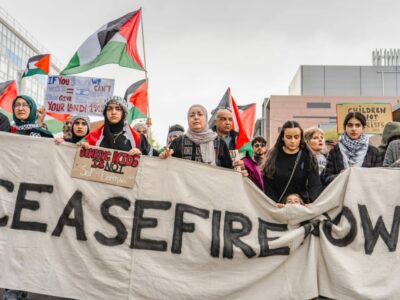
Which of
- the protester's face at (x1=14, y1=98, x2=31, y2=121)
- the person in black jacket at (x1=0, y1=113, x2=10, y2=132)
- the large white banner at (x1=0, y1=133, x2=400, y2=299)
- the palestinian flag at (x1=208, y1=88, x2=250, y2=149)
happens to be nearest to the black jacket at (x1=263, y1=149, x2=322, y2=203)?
the large white banner at (x1=0, y1=133, x2=400, y2=299)

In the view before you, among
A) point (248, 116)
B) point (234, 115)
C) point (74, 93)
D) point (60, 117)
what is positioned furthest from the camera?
point (248, 116)

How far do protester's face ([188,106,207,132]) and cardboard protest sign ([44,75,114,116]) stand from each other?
11.3 feet

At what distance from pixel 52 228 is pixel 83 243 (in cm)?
28

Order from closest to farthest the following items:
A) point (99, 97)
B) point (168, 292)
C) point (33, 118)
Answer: point (168, 292), point (33, 118), point (99, 97)

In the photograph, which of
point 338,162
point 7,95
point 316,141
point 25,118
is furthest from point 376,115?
point 25,118

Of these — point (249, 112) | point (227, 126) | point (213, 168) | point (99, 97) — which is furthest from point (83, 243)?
point (249, 112)

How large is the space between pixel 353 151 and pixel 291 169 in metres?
0.73

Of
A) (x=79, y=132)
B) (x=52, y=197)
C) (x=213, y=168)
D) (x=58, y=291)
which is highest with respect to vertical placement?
(x=79, y=132)

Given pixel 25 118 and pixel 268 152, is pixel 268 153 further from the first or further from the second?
pixel 25 118

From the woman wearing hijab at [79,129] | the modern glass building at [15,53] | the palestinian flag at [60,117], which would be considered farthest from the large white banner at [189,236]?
the modern glass building at [15,53]

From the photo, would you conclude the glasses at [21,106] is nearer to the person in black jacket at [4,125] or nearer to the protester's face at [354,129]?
the person in black jacket at [4,125]

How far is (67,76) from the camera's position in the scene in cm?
707

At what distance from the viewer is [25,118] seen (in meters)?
4.32

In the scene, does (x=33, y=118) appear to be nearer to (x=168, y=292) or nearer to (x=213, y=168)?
(x=213, y=168)
